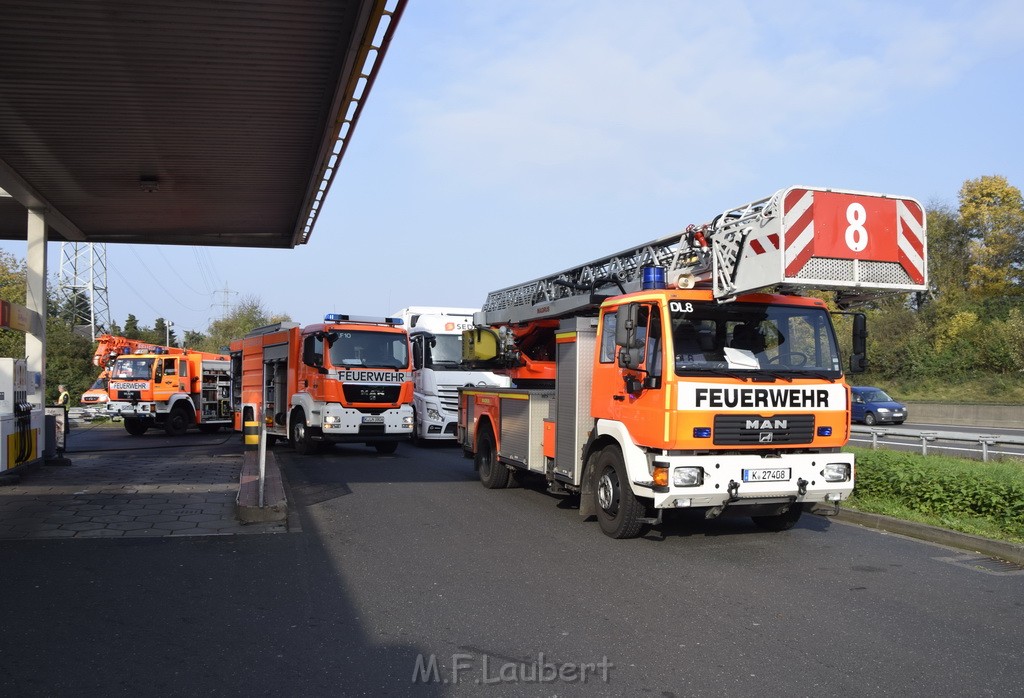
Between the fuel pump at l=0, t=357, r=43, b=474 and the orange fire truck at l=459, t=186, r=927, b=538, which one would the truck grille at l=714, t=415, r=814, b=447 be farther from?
the fuel pump at l=0, t=357, r=43, b=474

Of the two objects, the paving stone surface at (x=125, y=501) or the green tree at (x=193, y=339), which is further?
the green tree at (x=193, y=339)

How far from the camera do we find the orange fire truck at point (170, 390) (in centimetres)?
2708

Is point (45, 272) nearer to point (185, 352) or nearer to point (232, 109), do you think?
point (232, 109)

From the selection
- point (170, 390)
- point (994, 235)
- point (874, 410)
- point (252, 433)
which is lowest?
point (874, 410)

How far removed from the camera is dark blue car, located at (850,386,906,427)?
3020 centimetres

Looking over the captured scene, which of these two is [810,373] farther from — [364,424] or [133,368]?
[133,368]

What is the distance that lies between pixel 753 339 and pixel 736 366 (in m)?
0.41

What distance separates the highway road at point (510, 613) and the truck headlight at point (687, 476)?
29.0 inches

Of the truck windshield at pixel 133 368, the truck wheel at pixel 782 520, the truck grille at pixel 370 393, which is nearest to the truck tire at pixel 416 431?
the truck grille at pixel 370 393

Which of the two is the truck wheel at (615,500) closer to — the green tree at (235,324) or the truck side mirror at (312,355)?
the truck side mirror at (312,355)

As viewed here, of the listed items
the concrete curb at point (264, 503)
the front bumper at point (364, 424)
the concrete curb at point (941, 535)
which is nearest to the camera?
the concrete curb at point (941, 535)

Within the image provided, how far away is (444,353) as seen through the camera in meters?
20.5

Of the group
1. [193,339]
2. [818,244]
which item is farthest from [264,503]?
[193,339]

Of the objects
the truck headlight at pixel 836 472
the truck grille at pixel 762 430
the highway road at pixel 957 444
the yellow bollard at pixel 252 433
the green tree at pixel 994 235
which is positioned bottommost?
the highway road at pixel 957 444
